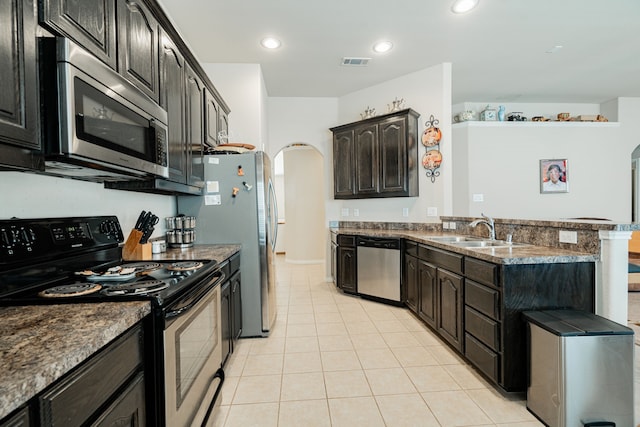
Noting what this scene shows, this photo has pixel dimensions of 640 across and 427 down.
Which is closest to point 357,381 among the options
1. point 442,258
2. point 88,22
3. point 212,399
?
point 212,399

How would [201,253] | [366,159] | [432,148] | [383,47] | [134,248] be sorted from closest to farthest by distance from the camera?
[134,248]
[201,253]
[383,47]
[432,148]
[366,159]

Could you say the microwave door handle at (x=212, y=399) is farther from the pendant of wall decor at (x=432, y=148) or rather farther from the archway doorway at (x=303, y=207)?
the archway doorway at (x=303, y=207)

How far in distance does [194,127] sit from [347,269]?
8.50 feet

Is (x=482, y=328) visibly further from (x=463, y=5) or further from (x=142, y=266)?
(x=463, y=5)

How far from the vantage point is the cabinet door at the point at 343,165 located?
172 inches

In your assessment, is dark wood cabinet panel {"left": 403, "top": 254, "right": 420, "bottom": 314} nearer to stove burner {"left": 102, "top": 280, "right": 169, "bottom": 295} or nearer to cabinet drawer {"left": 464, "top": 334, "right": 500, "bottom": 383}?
cabinet drawer {"left": 464, "top": 334, "right": 500, "bottom": 383}

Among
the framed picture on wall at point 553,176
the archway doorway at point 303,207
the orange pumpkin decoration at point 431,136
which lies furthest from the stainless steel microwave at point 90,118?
the framed picture on wall at point 553,176

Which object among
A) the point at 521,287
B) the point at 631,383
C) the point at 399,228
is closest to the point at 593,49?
the point at 399,228

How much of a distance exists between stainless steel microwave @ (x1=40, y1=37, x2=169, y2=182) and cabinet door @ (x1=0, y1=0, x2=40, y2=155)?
0.05m

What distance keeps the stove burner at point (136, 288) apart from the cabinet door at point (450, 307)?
2050 millimetres

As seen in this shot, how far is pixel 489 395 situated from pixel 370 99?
3842 millimetres

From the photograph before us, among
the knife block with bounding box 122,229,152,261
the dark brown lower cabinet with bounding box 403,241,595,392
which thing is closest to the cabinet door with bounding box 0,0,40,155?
the knife block with bounding box 122,229,152,261

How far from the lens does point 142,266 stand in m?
1.70

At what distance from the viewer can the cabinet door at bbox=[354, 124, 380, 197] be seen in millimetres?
4090
